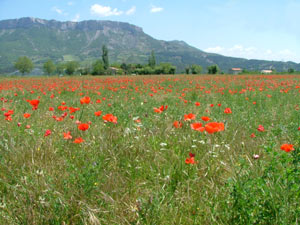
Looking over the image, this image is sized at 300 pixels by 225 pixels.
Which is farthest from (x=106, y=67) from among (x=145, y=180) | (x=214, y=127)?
(x=214, y=127)

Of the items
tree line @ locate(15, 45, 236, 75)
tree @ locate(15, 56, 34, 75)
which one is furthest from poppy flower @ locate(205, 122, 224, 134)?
tree @ locate(15, 56, 34, 75)

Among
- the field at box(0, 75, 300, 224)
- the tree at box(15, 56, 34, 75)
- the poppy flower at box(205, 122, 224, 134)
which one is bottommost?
the field at box(0, 75, 300, 224)

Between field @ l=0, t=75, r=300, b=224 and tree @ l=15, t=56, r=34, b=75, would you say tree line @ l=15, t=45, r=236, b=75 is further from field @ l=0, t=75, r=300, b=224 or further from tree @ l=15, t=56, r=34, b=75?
field @ l=0, t=75, r=300, b=224

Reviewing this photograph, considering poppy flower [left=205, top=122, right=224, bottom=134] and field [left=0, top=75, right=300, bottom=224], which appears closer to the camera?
field [left=0, top=75, right=300, bottom=224]

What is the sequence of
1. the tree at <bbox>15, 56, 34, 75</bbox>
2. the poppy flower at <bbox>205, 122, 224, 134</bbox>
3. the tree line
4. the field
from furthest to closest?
the tree at <bbox>15, 56, 34, 75</bbox> → the tree line → the poppy flower at <bbox>205, 122, 224, 134</bbox> → the field

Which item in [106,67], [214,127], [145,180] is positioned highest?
[106,67]

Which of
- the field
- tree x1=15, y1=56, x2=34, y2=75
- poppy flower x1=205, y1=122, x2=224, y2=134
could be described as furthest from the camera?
tree x1=15, y1=56, x2=34, y2=75

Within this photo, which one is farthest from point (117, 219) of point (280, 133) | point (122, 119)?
point (280, 133)

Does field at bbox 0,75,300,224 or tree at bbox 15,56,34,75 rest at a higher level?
tree at bbox 15,56,34,75

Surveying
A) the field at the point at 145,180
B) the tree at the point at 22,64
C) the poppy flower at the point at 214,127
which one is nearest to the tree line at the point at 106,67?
the tree at the point at 22,64

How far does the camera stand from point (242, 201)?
142 cm

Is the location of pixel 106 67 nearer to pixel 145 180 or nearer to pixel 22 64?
pixel 22 64

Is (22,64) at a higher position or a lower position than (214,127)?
higher

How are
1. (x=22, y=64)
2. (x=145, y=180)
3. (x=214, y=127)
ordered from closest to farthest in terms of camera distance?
(x=214, y=127) → (x=145, y=180) → (x=22, y=64)
